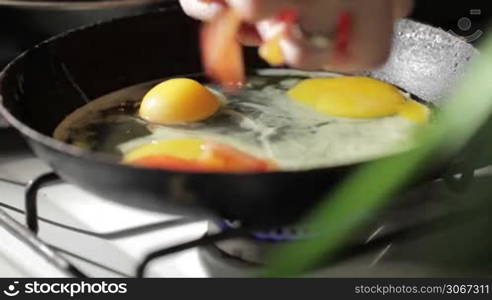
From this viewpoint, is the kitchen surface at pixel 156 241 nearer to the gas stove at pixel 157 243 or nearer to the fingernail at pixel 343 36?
the gas stove at pixel 157 243

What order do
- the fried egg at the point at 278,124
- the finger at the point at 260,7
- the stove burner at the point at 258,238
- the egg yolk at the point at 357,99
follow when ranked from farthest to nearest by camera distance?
the egg yolk at the point at 357,99 → the fried egg at the point at 278,124 → the stove burner at the point at 258,238 → the finger at the point at 260,7

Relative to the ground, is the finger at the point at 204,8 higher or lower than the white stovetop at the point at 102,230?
higher

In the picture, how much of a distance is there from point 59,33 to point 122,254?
1.25ft

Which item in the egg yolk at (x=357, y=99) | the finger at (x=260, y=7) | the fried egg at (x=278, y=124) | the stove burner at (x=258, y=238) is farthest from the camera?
the egg yolk at (x=357, y=99)

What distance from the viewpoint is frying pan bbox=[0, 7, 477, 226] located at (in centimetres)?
78

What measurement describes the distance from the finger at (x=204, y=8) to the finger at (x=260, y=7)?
0.54ft

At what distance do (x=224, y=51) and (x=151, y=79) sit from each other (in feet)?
0.55

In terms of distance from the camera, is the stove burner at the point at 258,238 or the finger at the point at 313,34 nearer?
the finger at the point at 313,34

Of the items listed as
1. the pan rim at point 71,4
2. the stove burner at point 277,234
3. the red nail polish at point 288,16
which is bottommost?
the stove burner at point 277,234

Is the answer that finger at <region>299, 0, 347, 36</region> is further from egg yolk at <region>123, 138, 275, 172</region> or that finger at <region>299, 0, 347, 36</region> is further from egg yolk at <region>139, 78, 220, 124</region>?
egg yolk at <region>139, 78, 220, 124</region>

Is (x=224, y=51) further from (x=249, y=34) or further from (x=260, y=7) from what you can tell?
(x=260, y=7)

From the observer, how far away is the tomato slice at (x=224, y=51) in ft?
3.16

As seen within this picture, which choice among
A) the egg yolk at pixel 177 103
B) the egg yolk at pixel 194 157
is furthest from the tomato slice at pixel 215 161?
the egg yolk at pixel 177 103

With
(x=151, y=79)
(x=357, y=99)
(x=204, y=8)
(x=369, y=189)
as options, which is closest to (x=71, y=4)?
(x=151, y=79)
